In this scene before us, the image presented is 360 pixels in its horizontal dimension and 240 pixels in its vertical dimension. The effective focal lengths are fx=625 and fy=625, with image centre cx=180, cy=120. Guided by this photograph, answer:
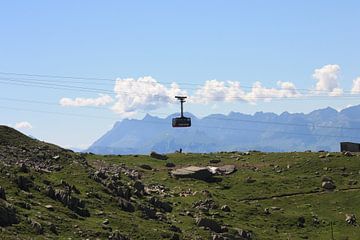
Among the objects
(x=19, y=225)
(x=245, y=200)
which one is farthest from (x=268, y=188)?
(x=19, y=225)

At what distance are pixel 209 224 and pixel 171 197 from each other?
17320 mm

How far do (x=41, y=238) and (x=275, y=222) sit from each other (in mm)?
46839

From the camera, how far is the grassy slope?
60941 millimetres

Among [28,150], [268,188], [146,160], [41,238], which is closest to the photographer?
[41,238]

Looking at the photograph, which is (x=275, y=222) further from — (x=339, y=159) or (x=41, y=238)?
(x=41, y=238)

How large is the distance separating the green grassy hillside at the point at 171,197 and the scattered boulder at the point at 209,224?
0.74m

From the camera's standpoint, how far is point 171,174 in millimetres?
115000

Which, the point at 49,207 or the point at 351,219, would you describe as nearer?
the point at 49,207

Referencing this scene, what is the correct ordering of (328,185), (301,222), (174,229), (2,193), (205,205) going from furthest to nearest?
(328,185)
(301,222)
(205,205)
(174,229)
(2,193)

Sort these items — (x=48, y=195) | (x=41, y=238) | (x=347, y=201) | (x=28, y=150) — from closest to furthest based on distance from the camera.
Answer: (x=41, y=238), (x=48, y=195), (x=28, y=150), (x=347, y=201)

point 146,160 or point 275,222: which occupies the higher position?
point 146,160

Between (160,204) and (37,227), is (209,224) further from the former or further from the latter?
(37,227)

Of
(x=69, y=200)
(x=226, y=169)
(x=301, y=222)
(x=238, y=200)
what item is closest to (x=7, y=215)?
(x=69, y=200)

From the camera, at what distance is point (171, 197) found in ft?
307
